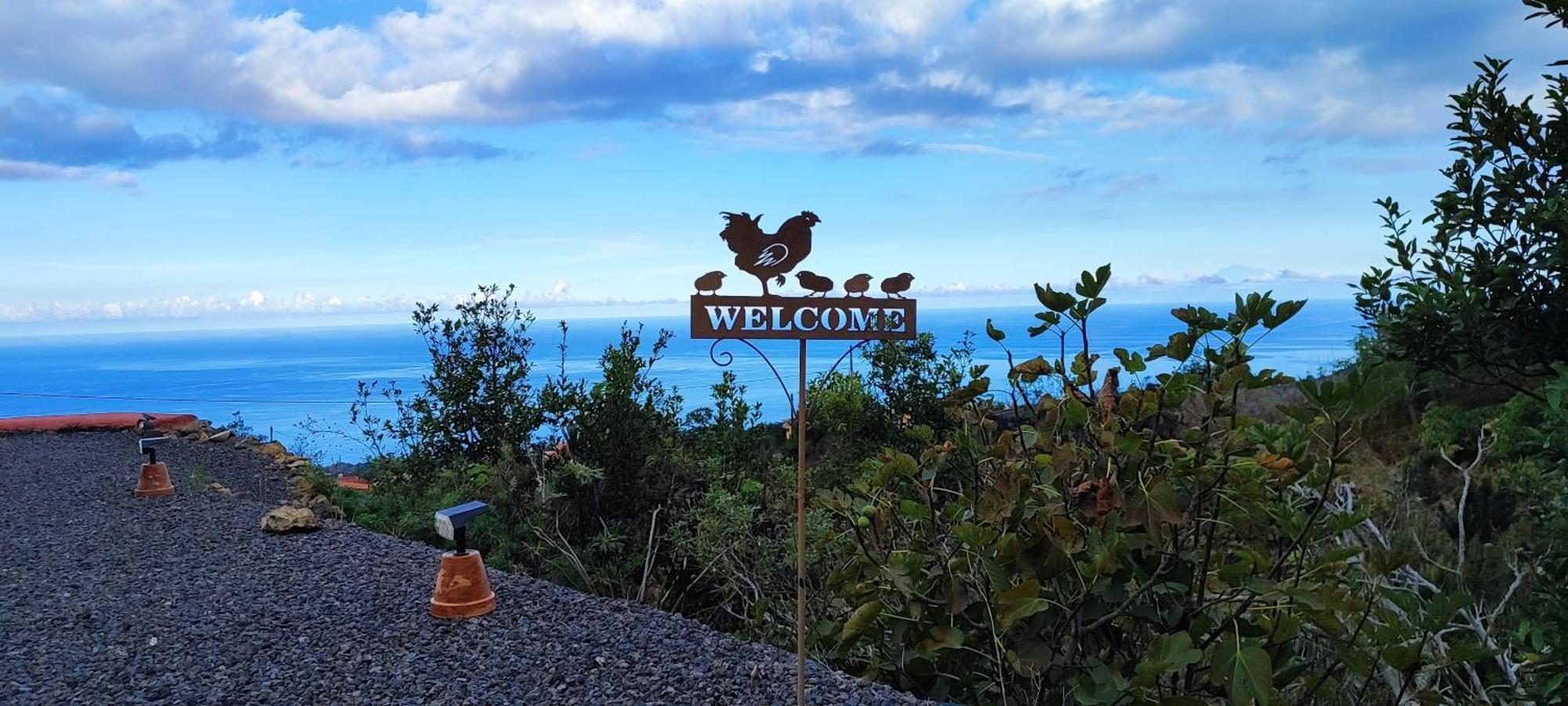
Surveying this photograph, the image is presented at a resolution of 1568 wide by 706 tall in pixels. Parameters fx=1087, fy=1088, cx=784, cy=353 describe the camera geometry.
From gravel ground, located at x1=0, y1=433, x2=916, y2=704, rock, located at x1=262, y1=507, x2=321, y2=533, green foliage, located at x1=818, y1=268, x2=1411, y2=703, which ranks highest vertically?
green foliage, located at x1=818, y1=268, x2=1411, y2=703

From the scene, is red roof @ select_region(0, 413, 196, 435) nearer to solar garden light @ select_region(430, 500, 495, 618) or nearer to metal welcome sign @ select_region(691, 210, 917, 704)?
solar garden light @ select_region(430, 500, 495, 618)

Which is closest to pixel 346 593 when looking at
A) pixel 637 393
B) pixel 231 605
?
pixel 231 605

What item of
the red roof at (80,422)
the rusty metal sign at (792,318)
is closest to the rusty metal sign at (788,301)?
the rusty metal sign at (792,318)

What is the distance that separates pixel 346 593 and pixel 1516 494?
27.4 feet

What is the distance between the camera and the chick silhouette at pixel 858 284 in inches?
133

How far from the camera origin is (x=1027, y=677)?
3.18 metres

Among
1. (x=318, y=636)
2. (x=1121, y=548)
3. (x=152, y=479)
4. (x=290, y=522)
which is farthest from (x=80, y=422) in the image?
(x=1121, y=548)

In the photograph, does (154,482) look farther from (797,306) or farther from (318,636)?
(797,306)

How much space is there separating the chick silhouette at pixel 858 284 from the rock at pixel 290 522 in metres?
4.01

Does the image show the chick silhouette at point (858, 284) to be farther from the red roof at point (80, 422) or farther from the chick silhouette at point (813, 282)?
the red roof at point (80, 422)

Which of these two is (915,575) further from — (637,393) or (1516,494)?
(1516,494)

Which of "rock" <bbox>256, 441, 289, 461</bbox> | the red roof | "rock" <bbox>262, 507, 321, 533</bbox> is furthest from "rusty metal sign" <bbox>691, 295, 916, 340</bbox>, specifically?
the red roof

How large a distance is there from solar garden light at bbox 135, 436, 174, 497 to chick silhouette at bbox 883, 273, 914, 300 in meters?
6.14

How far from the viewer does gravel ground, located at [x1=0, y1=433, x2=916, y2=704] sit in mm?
3594
